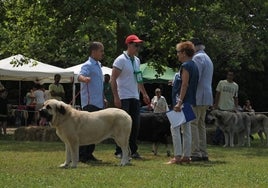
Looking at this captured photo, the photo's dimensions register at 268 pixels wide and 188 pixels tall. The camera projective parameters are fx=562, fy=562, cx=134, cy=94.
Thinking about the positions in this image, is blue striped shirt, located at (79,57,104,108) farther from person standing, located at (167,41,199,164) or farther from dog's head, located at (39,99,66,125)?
person standing, located at (167,41,199,164)

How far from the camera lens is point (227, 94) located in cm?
1477

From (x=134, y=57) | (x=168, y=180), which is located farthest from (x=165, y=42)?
(x=168, y=180)

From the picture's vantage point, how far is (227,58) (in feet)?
105

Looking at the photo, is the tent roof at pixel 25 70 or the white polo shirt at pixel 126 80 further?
the tent roof at pixel 25 70

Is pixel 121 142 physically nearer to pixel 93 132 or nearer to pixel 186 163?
pixel 93 132

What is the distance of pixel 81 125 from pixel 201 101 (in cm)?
225

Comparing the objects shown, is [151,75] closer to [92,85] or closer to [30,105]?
[30,105]

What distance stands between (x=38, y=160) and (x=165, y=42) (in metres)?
9.94

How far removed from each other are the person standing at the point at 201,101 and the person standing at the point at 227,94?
5.01 meters

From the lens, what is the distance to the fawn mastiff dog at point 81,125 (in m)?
8.31

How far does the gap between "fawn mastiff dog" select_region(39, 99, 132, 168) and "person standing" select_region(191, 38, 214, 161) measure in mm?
1386

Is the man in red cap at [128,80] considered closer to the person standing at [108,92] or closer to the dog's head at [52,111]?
the dog's head at [52,111]

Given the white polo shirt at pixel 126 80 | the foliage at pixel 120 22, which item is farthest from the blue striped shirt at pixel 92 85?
the foliage at pixel 120 22

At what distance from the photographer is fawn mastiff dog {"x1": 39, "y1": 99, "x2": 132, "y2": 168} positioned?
8.31m
